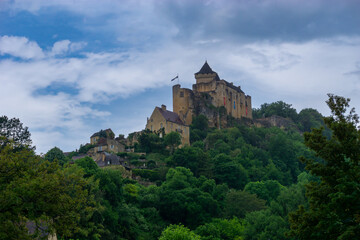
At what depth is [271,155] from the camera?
293 feet

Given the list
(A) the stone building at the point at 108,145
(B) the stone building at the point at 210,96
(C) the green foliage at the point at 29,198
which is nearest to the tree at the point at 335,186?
(C) the green foliage at the point at 29,198

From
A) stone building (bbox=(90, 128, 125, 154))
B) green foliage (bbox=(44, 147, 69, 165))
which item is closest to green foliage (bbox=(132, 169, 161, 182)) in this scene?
green foliage (bbox=(44, 147, 69, 165))

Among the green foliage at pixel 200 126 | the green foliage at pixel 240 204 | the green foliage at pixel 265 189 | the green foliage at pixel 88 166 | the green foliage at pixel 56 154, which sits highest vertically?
the green foliage at pixel 200 126

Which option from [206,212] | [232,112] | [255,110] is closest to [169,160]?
[206,212]

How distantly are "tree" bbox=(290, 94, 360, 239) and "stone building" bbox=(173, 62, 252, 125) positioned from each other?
73.7 m

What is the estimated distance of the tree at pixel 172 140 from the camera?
84.3 m

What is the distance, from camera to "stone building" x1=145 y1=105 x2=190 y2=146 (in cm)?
9071

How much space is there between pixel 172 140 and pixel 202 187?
23.0 metres

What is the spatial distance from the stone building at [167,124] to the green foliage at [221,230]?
121ft

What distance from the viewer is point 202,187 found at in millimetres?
62281

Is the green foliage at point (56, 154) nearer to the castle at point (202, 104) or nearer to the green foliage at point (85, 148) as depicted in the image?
the green foliage at point (85, 148)

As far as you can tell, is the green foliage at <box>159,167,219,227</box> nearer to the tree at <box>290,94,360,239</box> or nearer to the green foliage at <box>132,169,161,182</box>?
the green foliage at <box>132,169,161,182</box>

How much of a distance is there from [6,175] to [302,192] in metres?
31.6

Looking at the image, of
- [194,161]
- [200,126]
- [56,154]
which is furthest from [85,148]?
[194,161]
